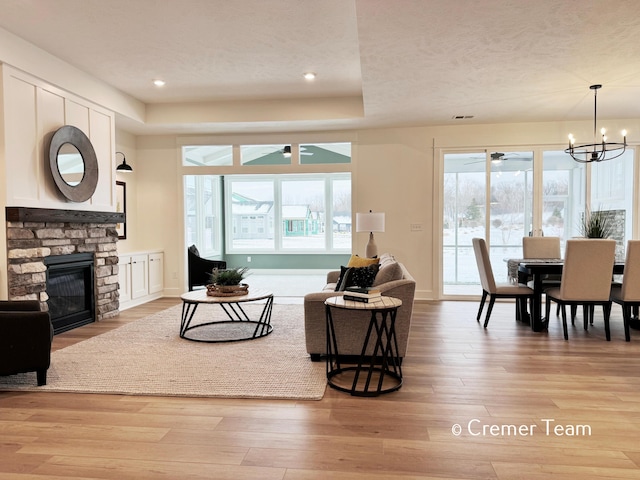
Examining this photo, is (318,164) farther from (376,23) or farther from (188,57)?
(376,23)

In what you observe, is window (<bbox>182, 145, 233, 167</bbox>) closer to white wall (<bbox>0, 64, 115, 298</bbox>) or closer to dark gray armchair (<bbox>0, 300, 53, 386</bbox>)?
white wall (<bbox>0, 64, 115, 298</bbox>)

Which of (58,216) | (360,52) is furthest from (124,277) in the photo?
(360,52)

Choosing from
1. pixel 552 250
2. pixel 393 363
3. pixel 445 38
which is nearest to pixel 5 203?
pixel 393 363

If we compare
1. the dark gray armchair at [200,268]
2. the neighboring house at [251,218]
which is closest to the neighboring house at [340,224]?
the neighboring house at [251,218]

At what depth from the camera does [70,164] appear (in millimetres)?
4633

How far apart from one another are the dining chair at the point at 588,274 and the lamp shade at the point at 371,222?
7.50 ft

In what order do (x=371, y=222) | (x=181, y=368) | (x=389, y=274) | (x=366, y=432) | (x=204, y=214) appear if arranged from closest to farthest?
(x=366, y=432), (x=181, y=368), (x=389, y=274), (x=371, y=222), (x=204, y=214)

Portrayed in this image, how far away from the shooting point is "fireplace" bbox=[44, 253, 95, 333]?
14.8ft

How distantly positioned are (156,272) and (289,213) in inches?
173

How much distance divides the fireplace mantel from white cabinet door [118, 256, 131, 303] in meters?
0.64

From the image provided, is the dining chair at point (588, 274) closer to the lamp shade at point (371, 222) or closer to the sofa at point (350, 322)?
the sofa at point (350, 322)

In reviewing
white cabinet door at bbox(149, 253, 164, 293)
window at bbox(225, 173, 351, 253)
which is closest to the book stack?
white cabinet door at bbox(149, 253, 164, 293)

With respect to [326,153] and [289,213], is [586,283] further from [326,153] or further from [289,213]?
[289,213]

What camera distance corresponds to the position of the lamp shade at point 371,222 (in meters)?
5.77
